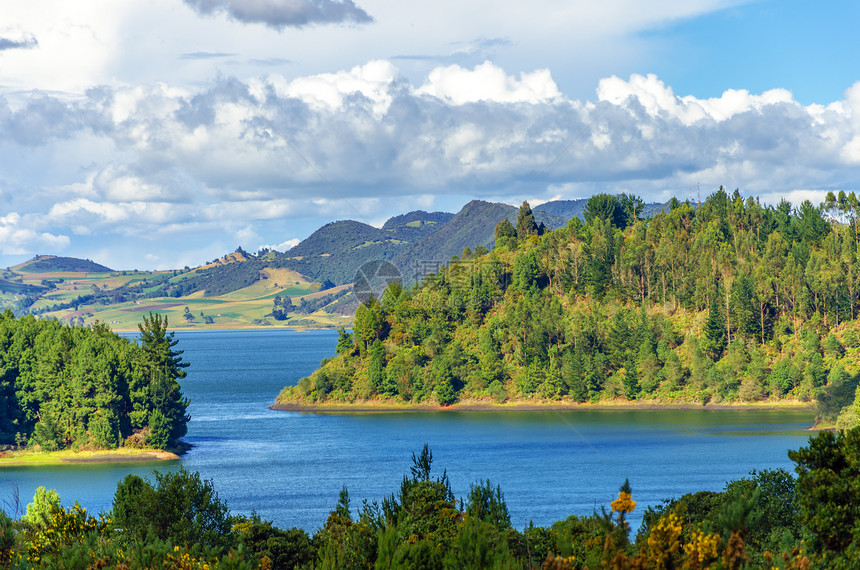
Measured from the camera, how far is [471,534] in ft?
100

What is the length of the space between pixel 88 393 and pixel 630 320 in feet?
294

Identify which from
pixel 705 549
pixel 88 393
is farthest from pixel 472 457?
pixel 705 549

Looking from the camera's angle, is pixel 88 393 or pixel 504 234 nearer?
pixel 88 393

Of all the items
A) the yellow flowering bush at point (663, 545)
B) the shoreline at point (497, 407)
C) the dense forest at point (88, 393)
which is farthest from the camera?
the shoreline at point (497, 407)

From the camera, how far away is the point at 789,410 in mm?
138500

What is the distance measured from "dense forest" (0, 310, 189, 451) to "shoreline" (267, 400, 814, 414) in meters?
38.7

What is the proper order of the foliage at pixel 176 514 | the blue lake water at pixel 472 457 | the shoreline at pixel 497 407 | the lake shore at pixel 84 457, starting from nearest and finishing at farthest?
the foliage at pixel 176 514 < the blue lake water at pixel 472 457 < the lake shore at pixel 84 457 < the shoreline at pixel 497 407

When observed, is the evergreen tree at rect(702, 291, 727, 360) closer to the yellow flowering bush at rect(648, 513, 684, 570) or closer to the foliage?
the foliage

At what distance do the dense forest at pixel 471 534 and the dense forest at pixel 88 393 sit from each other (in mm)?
51289

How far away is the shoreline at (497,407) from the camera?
476 ft

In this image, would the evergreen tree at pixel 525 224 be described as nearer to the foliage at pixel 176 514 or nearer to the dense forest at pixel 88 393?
the dense forest at pixel 88 393

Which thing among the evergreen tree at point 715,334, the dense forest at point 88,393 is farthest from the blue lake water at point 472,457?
the evergreen tree at point 715,334

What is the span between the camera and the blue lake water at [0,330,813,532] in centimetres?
8656

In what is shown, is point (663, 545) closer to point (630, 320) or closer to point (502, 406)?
point (502, 406)
